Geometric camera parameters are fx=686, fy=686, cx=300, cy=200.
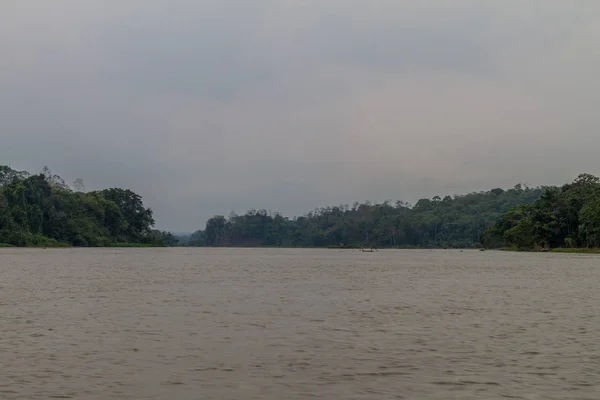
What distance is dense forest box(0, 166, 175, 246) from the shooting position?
114 m

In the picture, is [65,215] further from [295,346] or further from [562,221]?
→ [295,346]

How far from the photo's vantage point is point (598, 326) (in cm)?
1773

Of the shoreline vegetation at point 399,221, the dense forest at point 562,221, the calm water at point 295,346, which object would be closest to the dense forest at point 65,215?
the shoreline vegetation at point 399,221

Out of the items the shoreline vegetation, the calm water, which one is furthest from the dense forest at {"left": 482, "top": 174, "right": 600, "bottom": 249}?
the calm water

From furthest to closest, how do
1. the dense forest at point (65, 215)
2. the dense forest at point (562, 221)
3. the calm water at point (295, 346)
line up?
the dense forest at point (65, 215), the dense forest at point (562, 221), the calm water at point (295, 346)

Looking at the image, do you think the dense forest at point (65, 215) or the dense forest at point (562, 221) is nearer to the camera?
the dense forest at point (562, 221)

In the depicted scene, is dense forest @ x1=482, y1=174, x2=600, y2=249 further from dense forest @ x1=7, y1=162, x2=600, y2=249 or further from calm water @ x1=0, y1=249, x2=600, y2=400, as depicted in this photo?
calm water @ x1=0, y1=249, x2=600, y2=400

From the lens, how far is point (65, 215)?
126688 millimetres

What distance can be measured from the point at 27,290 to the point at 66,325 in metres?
11.3

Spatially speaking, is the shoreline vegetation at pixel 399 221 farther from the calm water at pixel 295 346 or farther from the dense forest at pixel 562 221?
the calm water at pixel 295 346

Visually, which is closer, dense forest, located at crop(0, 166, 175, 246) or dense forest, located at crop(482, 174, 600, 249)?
dense forest, located at crop(482, 174, 600, 249)

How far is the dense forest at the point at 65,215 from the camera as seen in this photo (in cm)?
11431

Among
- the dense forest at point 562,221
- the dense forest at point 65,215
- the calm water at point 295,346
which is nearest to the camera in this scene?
the calm water at point 295,346

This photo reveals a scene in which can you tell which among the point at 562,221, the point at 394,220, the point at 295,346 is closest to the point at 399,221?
the point at 394,220
